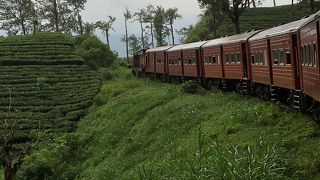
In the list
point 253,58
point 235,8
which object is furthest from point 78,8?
point 253,58

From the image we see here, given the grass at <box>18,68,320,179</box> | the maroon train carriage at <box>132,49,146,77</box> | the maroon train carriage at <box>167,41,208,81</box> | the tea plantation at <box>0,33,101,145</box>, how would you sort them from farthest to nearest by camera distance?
the maroon train carriage at <box>132,49,146,77</box> < the tea plantation at <box>0,33,101,145</box> < the maroon train carriage at <box>167,41,208,81</box> < the grass at <box>18,68,320,179</box>

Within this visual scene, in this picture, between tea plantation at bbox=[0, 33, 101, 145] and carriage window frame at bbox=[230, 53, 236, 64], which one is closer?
carriage window frame at bbox=[230, 53, 236, 64]

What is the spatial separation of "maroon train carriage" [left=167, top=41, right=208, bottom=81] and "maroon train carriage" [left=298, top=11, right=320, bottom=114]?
15.6m

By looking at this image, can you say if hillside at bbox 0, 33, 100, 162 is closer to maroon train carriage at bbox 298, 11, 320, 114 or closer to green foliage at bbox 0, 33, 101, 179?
green foliage at bbox 0, 33, 101, 179

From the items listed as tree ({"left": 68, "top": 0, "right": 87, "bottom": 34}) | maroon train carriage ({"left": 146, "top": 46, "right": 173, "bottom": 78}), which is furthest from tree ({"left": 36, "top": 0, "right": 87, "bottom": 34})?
maroon train carriage ({"left": 146, "top": 46, "right": 173, "bottom": 78})

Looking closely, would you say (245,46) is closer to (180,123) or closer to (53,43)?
(180,123)

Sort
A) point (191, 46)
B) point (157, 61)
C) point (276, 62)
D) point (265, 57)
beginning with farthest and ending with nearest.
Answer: point (157, 61)
point (191, 46)
point (265, 57)
point (276, 62)

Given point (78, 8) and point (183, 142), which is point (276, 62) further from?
point (78, 8)

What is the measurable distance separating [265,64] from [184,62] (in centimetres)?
1447

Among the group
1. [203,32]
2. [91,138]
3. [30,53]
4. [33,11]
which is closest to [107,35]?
[33,11]

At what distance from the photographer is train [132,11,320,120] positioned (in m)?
13.0

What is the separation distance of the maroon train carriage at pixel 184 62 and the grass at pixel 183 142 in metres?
2.43

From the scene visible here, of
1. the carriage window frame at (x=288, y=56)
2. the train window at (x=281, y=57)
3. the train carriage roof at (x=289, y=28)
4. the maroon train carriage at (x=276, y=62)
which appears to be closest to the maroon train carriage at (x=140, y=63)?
the maroon train carriage at (x=276, y=62)

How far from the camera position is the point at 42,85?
48.3m
